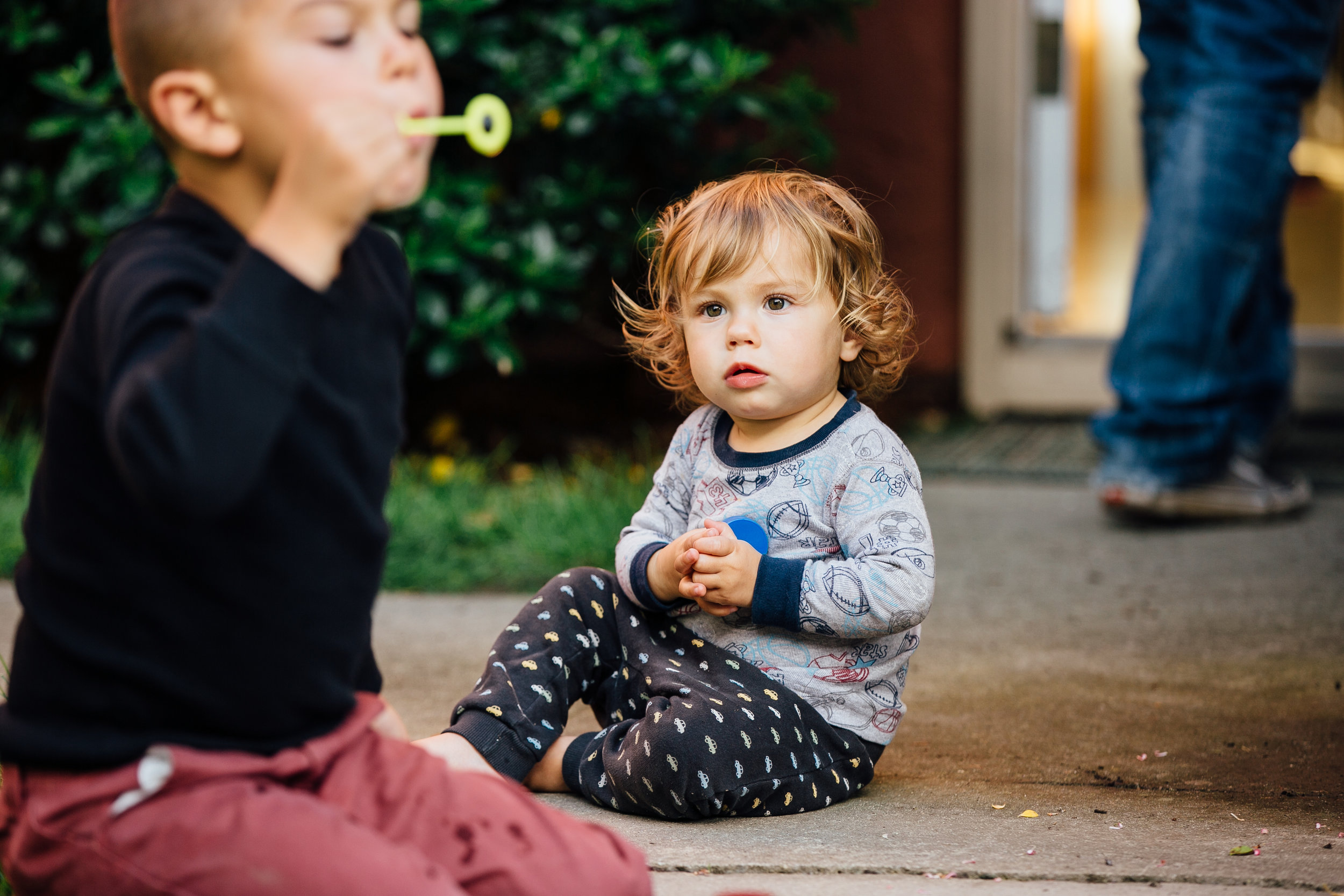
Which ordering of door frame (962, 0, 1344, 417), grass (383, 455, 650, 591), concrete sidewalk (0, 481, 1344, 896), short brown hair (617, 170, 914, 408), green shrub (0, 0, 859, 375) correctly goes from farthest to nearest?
1. door frame (962, 0, 1344, 417)
2. green shrub (0, 0, 859, 375)
3. grass (383, 455, 650, 591)
4. short brown hair (617, 170, 914, 408)
5. concrete sidewalk (0, 481, 1344, 896)

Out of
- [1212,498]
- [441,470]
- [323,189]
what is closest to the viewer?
[323,189]

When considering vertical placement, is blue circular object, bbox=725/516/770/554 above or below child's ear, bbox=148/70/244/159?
below

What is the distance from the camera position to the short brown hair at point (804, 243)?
1883 millimetres

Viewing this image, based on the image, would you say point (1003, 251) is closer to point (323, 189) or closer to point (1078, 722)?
point (1078, 722)

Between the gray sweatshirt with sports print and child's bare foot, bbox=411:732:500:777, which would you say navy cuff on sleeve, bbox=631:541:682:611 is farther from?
child's bare foot, bbox=411:732:500:777

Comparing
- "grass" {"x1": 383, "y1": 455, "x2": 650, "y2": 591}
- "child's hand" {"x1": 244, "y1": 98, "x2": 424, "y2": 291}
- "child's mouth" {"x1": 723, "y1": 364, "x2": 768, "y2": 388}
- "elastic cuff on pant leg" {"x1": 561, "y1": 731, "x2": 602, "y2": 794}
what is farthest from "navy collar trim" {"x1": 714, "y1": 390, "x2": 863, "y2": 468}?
"grass" {"x1": 383, "y1": 455, "x2": 650, "y2": 591}

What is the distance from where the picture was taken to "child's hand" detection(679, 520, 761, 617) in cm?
177

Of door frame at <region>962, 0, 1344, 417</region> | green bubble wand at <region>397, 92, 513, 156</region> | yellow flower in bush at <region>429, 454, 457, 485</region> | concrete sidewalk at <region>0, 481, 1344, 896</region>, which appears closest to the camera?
green bubble wand at <region>397, 92, 513, 156</region>

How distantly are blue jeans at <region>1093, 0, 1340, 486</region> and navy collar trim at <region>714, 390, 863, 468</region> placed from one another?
161 centimetres

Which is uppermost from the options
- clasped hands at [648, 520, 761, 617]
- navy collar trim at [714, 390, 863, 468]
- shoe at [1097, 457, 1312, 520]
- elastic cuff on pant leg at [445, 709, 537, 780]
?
navy collar trim at [714, 390, 863, 468]

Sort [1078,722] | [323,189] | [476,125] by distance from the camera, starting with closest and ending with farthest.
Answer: [323,189]
[476,125]
[1078,722]

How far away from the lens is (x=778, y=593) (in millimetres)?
1786

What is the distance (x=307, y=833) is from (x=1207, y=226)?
270 centimetres

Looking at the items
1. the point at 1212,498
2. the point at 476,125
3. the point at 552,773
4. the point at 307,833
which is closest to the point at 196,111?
the point at 476,125
